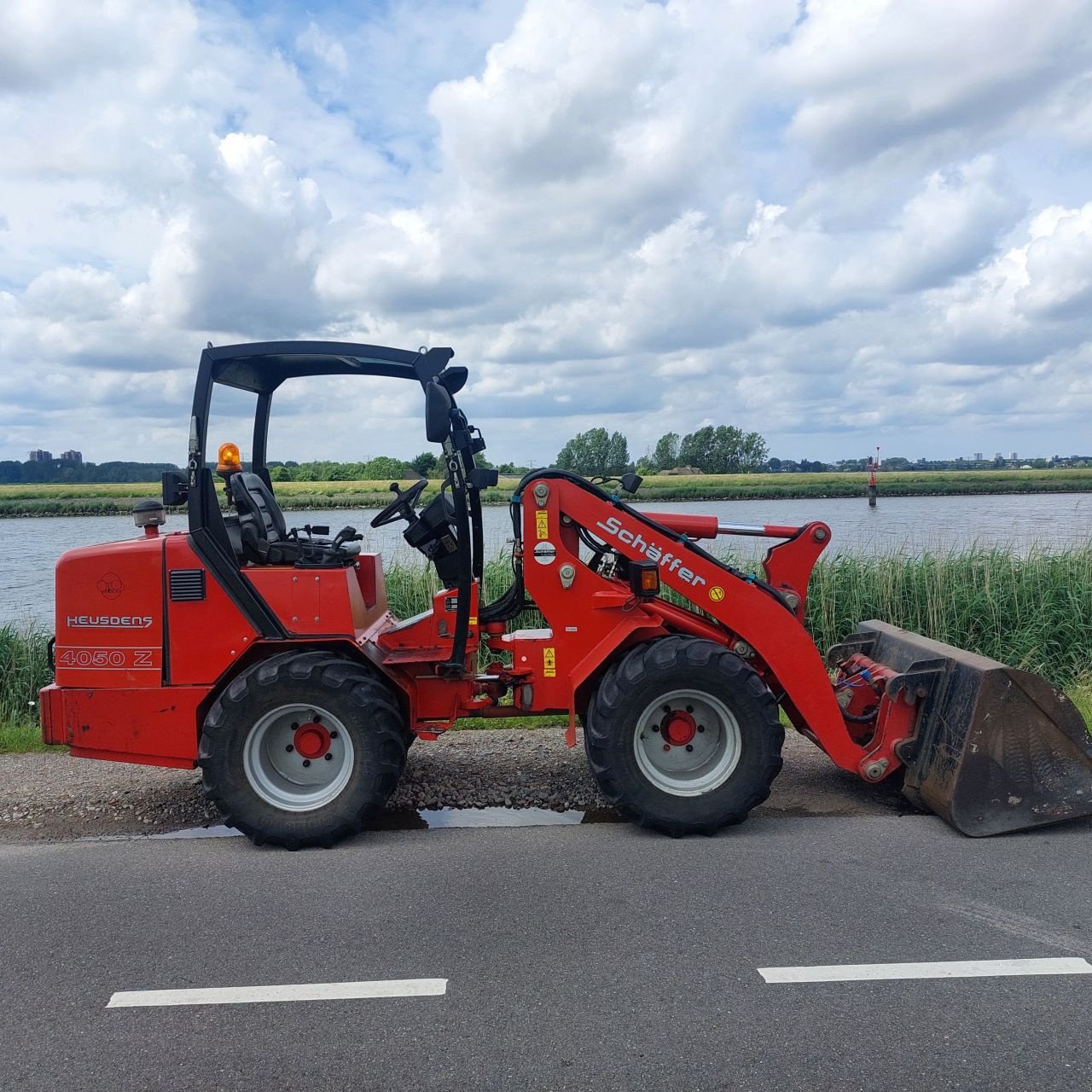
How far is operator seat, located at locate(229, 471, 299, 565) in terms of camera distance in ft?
17.7

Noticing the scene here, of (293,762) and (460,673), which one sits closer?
(293,762)

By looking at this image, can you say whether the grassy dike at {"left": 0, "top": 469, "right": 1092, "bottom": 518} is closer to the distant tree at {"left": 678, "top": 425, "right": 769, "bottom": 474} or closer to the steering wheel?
the distant tree at {"left": 678, "top": 425, "right": 769, "bottom": 474}

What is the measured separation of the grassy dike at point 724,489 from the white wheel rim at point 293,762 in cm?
633

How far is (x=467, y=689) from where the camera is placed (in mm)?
5516

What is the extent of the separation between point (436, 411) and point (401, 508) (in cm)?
78

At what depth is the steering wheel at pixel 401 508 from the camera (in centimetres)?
555

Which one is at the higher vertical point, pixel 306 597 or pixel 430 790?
pixel 306 597

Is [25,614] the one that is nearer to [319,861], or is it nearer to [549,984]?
[319,861]

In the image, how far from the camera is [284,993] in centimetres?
349

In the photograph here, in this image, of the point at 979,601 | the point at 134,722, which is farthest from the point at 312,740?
the point at 979,601

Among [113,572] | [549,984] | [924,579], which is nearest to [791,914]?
[549,984]

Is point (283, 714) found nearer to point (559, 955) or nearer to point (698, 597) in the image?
point (559, 955)

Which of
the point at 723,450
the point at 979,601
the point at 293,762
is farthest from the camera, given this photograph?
the point at 723,450

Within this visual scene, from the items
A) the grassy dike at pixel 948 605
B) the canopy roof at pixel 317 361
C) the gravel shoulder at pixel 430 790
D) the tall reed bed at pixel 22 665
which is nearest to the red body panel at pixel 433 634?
the gravel shoulder at pixel 430 790
